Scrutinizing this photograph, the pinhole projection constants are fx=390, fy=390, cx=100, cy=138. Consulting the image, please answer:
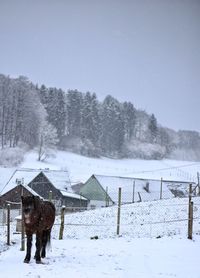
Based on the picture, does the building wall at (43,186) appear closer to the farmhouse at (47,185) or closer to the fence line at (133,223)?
the farmhouse at (47,185)

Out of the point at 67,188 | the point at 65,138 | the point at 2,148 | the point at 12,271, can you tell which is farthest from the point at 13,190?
the point at 65,138

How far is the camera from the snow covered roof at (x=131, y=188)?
50266mm

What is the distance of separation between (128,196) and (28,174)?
43.7 ft

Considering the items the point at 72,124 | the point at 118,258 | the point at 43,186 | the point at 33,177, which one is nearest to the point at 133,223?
the point at 118,258

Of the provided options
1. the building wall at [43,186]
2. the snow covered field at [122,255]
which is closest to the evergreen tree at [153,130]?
the building wall at [43,186]

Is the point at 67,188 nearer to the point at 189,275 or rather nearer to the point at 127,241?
the point at 127,241

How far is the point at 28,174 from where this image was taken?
5097 cm

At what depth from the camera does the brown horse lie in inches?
388

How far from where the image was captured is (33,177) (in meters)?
50.7

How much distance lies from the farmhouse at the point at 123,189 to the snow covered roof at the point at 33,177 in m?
3.94

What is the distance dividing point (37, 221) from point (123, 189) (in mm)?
41542

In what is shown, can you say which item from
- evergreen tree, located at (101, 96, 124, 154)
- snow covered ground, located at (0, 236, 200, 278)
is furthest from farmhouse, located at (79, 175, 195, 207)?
evergreen tree, located at (101, 96, 124, 154)

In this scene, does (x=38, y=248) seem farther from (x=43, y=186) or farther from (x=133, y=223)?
(x=43, y=186)

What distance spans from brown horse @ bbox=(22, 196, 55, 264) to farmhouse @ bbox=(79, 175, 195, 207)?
127 feet
